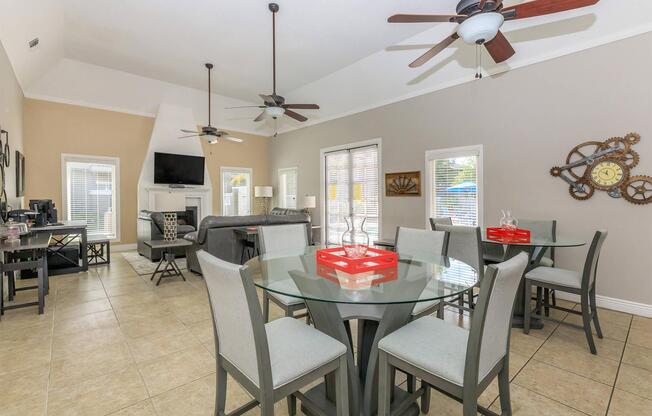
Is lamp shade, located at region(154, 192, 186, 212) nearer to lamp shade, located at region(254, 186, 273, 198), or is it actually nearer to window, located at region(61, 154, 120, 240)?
window, located at region(61, 154, 120, 240)

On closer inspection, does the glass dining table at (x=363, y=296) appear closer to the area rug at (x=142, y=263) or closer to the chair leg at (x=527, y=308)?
the chair leg at (x=527, y=308)

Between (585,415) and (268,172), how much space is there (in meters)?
8.24

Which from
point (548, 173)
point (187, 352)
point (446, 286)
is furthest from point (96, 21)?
point (548, 173)

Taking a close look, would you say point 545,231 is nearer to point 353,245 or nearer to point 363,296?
point 353,245

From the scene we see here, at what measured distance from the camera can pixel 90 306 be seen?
343cm

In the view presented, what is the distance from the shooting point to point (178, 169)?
7238 millimetres

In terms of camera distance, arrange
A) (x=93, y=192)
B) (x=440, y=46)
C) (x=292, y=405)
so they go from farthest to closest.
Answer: (x=93, y=192) → (x=440, y=46) → (x=292, y=405)

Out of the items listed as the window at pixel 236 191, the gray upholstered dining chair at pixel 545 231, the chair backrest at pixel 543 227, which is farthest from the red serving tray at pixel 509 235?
the window at pixel 236 191

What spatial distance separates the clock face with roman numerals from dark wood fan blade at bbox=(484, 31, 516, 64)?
176cm

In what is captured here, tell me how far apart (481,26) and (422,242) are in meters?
1.72

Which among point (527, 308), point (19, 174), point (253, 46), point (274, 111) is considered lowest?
point (527, 308)

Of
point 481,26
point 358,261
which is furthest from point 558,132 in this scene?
point 358,261

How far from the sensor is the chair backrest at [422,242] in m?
2.54

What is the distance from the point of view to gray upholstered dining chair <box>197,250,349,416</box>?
1.22 m
